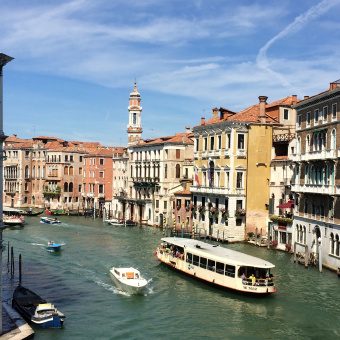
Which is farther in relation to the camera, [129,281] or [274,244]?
[274,244]

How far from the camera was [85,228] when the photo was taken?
167 feet

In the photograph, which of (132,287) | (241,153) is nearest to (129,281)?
(132,287)

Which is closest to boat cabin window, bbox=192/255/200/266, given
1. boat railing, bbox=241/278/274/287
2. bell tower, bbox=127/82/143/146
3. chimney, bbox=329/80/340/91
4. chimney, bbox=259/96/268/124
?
boat railing, bbox=241/278/274/287

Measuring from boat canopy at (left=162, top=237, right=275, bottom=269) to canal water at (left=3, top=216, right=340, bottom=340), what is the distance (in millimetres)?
1429

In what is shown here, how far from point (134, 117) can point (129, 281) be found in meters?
45.6

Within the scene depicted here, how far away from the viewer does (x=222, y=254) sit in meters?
26.3

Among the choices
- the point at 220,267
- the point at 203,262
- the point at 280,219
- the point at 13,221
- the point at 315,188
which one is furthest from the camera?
the point at 13,221

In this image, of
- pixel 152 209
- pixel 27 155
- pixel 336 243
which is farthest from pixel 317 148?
pixel 27 155

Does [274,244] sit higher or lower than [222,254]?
lower

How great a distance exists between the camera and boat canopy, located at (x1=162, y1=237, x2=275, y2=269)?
24.3 m

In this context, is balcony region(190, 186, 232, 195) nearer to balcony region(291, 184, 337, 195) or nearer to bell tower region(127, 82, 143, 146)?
balcony region(291, 184, 337, 195)

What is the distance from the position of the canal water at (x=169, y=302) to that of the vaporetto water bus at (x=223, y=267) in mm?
481

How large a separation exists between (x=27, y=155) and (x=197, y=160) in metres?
39.0

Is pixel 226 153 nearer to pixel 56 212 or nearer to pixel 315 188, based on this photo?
pixel 315 188
